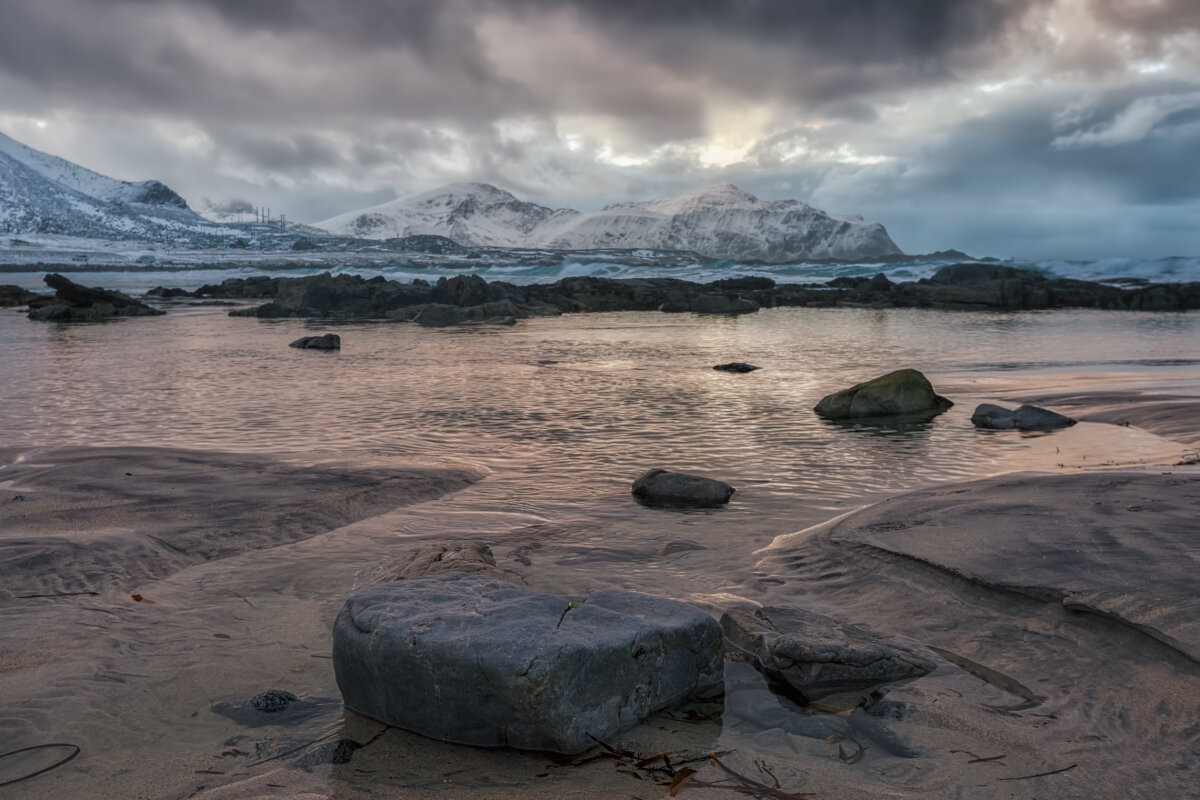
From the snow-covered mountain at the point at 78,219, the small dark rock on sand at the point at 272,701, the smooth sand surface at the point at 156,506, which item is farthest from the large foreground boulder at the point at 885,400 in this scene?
the snow-covered mountain at the point at 78,219

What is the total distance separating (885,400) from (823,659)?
808cm

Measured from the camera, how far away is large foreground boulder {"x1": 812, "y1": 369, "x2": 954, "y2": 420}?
36.2 feet

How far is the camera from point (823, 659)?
11.8 feet

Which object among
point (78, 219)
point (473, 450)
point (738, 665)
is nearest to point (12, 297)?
point (473, 450)

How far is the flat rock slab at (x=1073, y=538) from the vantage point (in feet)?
12.4

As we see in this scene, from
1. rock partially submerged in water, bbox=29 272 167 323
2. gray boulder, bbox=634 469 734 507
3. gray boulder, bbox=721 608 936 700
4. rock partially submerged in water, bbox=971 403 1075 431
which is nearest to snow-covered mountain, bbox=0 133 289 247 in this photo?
rock partially submerged in water, bbox=29 272 167 323

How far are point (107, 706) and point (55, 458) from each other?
571 centimetres

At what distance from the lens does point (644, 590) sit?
15.8 feet

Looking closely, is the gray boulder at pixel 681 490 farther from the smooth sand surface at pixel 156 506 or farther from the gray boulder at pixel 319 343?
the gray boulder at pixel 319 343

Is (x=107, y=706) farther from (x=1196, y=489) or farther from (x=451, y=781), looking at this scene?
(x=1196, y=489)

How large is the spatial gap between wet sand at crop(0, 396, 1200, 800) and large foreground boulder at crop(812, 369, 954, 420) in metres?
4.78

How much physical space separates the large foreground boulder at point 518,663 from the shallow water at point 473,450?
191mm

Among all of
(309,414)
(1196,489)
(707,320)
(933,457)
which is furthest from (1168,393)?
(707,320)

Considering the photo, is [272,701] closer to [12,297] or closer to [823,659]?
[823,659]
